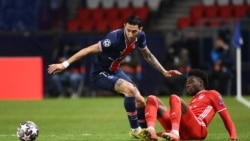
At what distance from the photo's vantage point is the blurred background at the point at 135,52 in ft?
81.9

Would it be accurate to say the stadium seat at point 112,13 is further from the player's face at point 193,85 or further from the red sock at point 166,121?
the red sock at point 166,121

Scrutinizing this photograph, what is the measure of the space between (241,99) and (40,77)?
6.65 meters

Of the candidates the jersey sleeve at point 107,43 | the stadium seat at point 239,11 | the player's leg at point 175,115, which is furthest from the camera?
the stadium seat at point 239,11

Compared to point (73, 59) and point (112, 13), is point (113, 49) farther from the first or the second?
point (112, 13)

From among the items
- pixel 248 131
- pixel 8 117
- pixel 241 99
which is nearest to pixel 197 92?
pixel 248 131

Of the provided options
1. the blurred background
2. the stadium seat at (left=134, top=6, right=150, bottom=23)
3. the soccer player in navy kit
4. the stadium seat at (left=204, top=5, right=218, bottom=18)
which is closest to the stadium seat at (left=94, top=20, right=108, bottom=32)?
the blurred background

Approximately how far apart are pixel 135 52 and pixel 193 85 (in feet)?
47.8

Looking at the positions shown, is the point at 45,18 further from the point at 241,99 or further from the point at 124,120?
the point at 124,120

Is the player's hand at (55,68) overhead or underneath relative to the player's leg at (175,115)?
overhead

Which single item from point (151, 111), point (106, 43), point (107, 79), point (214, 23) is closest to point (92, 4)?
point (214, 23)

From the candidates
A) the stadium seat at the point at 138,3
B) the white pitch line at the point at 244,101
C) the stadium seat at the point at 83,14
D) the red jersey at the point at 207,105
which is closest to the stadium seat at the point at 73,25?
the stadium seat at the point at 83,14

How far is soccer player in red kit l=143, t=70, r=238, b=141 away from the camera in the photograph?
1023 cm

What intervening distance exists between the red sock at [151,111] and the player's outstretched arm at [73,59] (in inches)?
46.0

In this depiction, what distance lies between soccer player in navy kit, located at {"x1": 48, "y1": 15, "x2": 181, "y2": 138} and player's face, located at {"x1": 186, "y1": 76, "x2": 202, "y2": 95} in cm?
80
